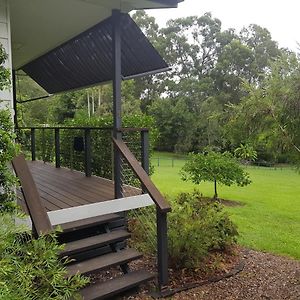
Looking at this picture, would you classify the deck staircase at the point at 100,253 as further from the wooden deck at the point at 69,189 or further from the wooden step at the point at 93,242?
the wooden deck at the point at 69,189

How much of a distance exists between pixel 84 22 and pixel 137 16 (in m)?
32.8

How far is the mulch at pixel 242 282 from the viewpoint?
3594mm

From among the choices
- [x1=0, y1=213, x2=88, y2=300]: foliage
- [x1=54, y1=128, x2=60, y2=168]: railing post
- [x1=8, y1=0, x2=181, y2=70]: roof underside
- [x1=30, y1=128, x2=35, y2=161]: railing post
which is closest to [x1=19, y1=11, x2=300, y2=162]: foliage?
[x1=30, y1=128, x2=35, y2=161]: railing post

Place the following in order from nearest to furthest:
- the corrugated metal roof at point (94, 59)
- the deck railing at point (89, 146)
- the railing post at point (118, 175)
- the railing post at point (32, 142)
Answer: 1. the railing post at point (118, 175)
2. the deck railing at point (89, 146)
3. the corrugated metal roof at point (94, 59)
4. the railing post at point (32, 142)

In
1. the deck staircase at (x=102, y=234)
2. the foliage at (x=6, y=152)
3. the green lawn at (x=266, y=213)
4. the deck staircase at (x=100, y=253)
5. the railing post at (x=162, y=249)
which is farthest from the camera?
the green lawn at (x=266, y=213)

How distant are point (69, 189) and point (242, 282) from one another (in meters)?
2.76

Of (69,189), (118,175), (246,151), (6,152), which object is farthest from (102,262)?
(246,151)

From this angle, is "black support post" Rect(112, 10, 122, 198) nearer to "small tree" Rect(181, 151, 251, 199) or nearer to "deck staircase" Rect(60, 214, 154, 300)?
"deck staircase" Rect(60, 214, 154, 300)

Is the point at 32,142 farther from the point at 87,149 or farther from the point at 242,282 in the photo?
the point at 242,282

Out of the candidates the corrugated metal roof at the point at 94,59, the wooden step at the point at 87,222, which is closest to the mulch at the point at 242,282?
the wooden step at the point at 87,222

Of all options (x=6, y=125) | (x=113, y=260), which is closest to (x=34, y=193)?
(x=6, y=125)

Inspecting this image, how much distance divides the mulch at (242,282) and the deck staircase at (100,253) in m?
0.21

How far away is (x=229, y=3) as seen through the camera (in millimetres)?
40312

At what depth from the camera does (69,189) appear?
16.7 ft
